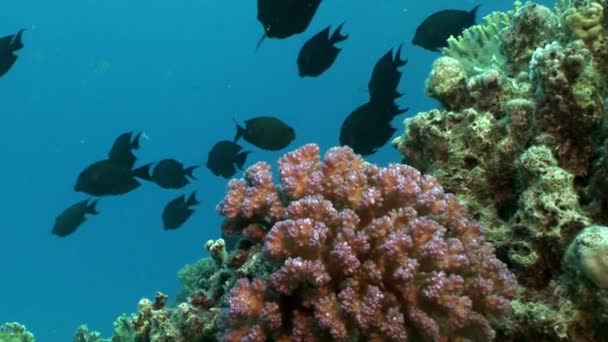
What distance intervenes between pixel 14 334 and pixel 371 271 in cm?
462

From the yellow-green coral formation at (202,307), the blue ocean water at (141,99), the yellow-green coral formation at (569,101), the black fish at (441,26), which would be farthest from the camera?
the blue ocean water at (141,99)

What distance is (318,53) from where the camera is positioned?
6375 millimetres

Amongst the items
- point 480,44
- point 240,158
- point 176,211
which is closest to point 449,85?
point 480,44

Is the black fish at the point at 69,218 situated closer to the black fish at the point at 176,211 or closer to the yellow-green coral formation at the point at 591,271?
the black fish at the point at 176,211

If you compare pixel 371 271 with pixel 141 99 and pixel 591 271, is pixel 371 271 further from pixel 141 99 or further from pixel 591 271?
pixel 141 99

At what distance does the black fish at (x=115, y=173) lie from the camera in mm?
7600

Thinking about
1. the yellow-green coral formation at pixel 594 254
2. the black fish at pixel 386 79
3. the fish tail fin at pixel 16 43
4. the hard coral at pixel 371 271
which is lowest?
the yellow-green coral formation at pixel 594 254

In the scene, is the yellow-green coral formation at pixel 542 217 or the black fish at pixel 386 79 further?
the black fish at pixel 386 79

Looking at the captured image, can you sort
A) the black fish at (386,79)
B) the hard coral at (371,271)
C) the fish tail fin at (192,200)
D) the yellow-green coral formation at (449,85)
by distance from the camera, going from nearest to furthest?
1. the hard coral at (371,271)
2. the yellow-green coral formation at (449,85)
3. the black fish at (386,79)
4. the fish tail fin at (192,200)

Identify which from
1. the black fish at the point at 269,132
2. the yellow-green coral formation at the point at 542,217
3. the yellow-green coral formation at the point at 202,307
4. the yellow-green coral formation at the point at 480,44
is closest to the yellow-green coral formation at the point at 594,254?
the yellow-green coral formation at the point at 542,217

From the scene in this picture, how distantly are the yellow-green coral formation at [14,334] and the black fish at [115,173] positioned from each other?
85.9 inches

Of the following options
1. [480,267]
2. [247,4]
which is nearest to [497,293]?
[480,267]

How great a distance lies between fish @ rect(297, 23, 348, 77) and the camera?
20.8 ft

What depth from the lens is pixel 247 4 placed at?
344 ft
